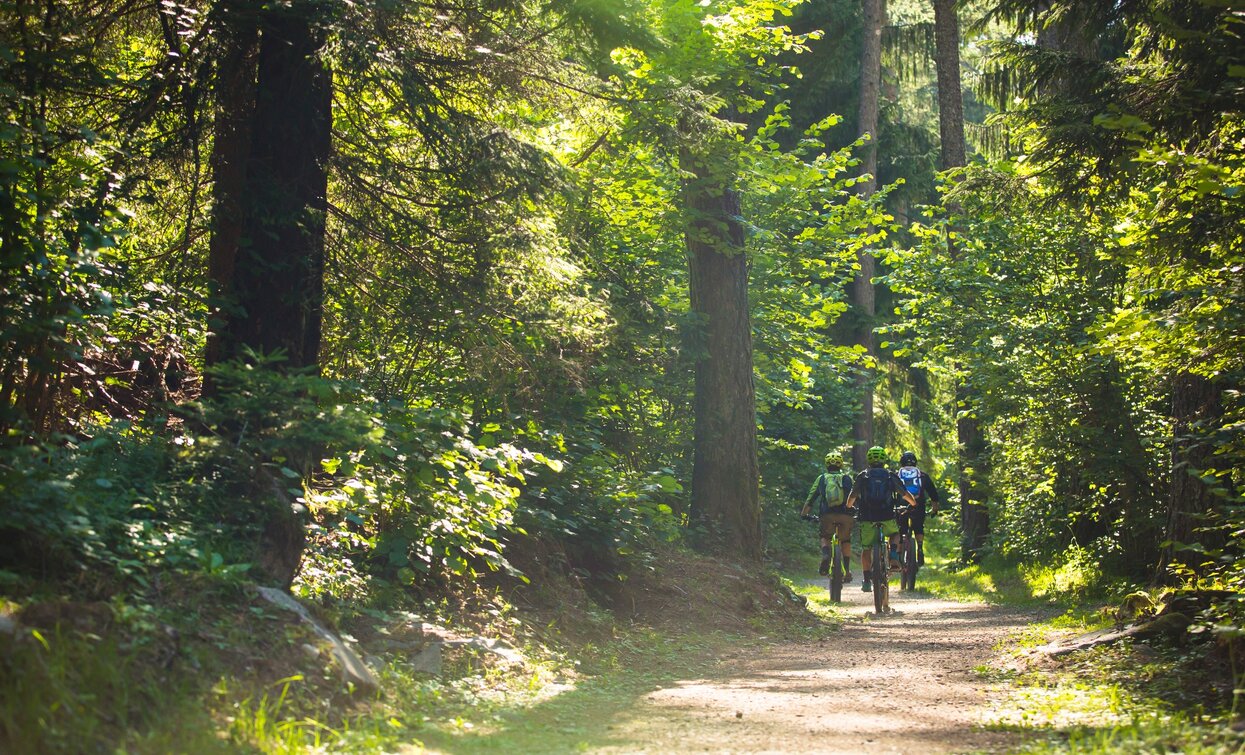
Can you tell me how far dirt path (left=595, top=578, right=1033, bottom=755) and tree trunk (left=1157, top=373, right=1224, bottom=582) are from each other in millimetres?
1916

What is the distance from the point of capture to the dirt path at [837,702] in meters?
5.89

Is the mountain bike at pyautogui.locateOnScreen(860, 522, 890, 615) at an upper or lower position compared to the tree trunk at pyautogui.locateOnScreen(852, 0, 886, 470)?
lower

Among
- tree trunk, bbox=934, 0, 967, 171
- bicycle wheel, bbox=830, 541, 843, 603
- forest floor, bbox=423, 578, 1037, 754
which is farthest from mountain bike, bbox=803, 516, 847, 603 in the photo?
tree trunk, bbox=934, 0, 967, 171

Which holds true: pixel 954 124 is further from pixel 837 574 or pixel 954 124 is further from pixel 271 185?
pixel 271 185

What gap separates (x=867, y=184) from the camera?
27.7m

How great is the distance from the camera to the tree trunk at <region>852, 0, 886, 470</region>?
1049 inches

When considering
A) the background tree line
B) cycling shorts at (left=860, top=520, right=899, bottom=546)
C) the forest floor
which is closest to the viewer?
the forest floor

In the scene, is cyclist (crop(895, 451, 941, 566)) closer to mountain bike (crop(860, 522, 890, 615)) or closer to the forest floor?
mountain bike (crop(860, 522, 890, 615))

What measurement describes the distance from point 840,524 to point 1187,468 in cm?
601

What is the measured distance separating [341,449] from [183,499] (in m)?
1.21

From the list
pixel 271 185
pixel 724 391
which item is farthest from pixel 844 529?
pixel 271 185

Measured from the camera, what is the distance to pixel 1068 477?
1400 cm

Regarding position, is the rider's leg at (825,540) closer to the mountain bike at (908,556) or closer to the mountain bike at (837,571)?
the mountain bike at (837,571)

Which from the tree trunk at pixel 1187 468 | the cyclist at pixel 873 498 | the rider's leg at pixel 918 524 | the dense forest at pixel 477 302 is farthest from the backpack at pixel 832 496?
the tree trunk at pixel 1187 468
